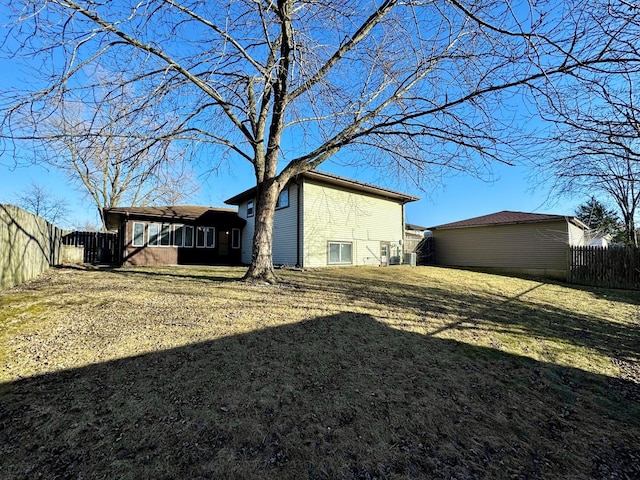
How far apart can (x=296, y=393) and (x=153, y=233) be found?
50.2 feet

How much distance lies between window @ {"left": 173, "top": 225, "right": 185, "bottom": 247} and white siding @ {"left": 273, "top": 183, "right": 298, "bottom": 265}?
5.48m

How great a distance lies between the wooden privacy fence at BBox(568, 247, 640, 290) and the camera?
486 inches

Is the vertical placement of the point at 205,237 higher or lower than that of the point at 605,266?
higher

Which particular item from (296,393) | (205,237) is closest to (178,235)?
(205,237)

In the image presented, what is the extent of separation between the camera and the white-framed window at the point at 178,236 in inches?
636

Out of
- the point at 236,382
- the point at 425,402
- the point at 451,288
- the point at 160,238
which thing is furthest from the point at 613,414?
the point at 160,238

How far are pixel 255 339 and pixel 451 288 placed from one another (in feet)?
25.7

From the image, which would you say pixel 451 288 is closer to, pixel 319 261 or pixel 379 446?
pixel 319 261

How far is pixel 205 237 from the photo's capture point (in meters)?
17.2

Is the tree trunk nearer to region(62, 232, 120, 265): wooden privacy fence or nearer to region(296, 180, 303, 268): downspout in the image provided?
region(296, 180, 303, 268): downspout

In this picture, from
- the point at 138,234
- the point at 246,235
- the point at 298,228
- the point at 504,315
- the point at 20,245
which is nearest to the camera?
the point at 504,315

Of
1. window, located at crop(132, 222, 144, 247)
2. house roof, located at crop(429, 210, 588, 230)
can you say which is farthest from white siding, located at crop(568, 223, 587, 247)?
window, located at crop(132, 222, 144, 247)

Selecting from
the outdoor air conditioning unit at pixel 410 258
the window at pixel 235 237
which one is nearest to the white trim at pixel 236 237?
the window at pixel 235 237

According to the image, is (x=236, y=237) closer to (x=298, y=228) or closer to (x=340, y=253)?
(x=298, y=228)
